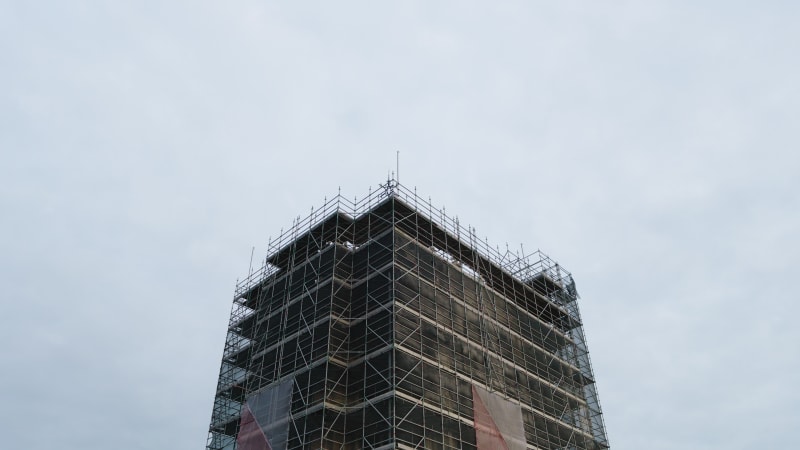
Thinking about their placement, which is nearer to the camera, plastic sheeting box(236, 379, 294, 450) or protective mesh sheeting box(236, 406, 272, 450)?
plastic sheeting box(236, 379, 294, 450)

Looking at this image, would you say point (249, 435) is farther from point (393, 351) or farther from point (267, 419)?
point (393, 351)

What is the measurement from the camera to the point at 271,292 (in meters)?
36.6

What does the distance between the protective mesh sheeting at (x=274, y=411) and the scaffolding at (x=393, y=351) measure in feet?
0.24

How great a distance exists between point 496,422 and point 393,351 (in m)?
7.43

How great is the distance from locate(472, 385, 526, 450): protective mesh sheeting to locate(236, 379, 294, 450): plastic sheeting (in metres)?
9.08

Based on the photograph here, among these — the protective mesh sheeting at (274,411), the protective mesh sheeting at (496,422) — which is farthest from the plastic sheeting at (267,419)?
the protective mesh sheeting at (496,422)

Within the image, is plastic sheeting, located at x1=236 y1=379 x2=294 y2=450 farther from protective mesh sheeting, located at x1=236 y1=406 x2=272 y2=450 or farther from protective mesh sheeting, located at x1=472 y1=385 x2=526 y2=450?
protective mesh sheeting, located at x1=472 y1=385 x2=526 y2=450

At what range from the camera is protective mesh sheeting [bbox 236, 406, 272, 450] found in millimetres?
29438

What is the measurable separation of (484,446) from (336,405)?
7386 millimetres

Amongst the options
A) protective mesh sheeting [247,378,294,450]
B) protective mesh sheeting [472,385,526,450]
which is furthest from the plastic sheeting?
protective mesh sheeting [472,385,526,450]

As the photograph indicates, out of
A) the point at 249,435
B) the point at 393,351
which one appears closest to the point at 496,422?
the point at 393,351

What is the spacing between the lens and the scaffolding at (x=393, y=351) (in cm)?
2770

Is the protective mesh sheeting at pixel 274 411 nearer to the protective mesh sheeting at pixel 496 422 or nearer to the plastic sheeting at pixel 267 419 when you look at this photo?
the plastic sheeting at pixel 267 419

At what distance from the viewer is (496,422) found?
30.9 meters
